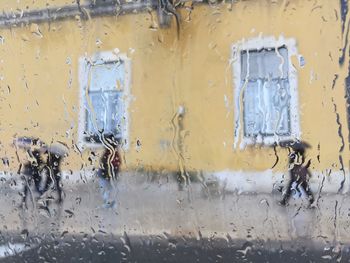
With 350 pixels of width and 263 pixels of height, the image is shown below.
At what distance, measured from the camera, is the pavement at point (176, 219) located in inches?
34.8

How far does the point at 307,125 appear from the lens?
88 centimetres

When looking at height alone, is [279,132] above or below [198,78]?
below

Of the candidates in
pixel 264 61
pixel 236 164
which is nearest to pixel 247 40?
pixel 264 61

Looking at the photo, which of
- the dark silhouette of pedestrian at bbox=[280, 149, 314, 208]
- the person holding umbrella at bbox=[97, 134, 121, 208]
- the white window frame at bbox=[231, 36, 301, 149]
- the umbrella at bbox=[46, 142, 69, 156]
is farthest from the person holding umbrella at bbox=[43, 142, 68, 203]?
the dark silhouette of pedestrian at bbox=[280, 149, 314, 208]

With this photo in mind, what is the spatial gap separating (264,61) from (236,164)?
25 cm

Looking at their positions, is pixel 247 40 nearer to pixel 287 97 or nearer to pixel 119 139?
pixel 287 97

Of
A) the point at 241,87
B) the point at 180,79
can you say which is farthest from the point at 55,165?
the point at 241,87

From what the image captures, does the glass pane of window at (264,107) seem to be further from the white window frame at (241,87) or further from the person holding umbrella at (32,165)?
the person holding umbrella at (32,165)

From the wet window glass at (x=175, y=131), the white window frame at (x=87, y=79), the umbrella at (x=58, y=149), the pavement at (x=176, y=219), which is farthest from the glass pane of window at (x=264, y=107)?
the umbrella at (x=58, y=149)

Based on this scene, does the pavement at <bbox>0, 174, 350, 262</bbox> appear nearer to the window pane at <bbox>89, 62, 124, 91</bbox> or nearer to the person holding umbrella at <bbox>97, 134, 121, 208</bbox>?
the person holding umbrella at <bbox>97, 134, 121, 208</bbox>

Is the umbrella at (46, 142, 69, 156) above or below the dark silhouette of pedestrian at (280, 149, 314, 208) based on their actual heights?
above

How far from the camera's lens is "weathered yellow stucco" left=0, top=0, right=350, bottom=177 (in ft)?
2.91

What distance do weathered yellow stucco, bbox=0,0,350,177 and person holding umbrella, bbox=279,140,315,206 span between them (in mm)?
19

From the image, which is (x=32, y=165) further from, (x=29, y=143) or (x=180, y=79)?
(x=180, y=79)
